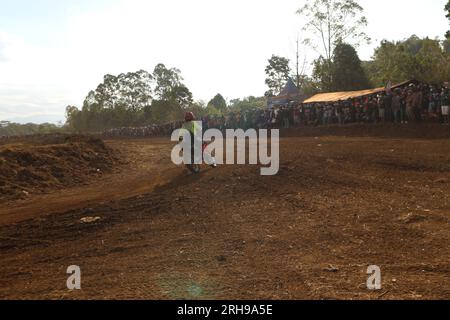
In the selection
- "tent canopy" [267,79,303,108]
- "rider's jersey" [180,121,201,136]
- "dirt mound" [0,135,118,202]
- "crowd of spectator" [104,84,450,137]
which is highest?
"tent canopy" [267,79,303,108]

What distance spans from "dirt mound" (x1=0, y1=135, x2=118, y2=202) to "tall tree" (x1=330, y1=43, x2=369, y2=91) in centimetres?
3657

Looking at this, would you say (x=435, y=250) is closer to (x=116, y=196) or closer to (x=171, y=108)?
(x=116, y=196)

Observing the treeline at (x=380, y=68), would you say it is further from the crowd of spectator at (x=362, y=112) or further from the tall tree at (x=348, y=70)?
the crowd of spectator at (x=362, y=112)

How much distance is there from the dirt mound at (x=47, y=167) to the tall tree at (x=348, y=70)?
120 ft

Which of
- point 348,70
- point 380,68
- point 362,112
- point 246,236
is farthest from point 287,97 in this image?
point 246,236

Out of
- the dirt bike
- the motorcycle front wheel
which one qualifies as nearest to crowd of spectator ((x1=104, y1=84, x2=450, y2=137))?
the dirt bike

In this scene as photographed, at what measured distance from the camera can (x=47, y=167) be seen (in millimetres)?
13469

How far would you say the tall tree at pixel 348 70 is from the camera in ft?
153

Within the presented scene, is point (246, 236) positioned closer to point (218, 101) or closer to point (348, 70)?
point (348, 70)

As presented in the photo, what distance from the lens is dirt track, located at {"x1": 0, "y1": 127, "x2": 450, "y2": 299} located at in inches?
173

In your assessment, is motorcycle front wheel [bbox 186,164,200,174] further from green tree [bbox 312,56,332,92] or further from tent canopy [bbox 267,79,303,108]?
green tree [bbox 312,56,332,92]

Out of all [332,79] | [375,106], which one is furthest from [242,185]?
[332,79]

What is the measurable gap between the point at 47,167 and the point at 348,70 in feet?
132

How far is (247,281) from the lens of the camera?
4492mm
